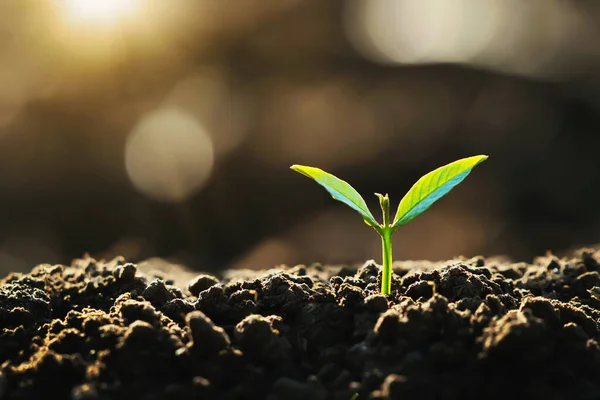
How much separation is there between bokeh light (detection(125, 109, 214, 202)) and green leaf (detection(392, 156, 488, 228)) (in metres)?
5.26

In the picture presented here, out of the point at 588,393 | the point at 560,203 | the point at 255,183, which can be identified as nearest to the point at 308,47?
the point at 255,183

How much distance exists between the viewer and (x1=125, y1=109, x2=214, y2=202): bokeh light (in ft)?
20.9

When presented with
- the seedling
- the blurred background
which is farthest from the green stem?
the blurred background

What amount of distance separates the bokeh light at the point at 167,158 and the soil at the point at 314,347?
5.13m

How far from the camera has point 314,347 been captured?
1114mm

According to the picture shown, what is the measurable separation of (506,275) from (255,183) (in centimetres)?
502

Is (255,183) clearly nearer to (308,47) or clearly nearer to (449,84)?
(308,47)

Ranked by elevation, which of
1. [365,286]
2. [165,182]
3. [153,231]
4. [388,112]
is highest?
[388,112]

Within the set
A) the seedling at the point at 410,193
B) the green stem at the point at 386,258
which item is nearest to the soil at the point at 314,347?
the green stem at the point at 386,258

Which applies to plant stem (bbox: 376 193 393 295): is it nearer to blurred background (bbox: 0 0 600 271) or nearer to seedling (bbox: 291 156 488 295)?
seedling (bbox: 291 156 488 295)

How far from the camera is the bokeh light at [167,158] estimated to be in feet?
20.9

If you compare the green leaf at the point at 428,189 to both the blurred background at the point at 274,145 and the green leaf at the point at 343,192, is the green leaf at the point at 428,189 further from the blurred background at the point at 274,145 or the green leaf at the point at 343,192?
the blurred background at the point at 274,145

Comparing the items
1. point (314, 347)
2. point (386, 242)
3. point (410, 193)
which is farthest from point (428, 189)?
point (314, 347)

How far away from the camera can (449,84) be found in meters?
7.05
